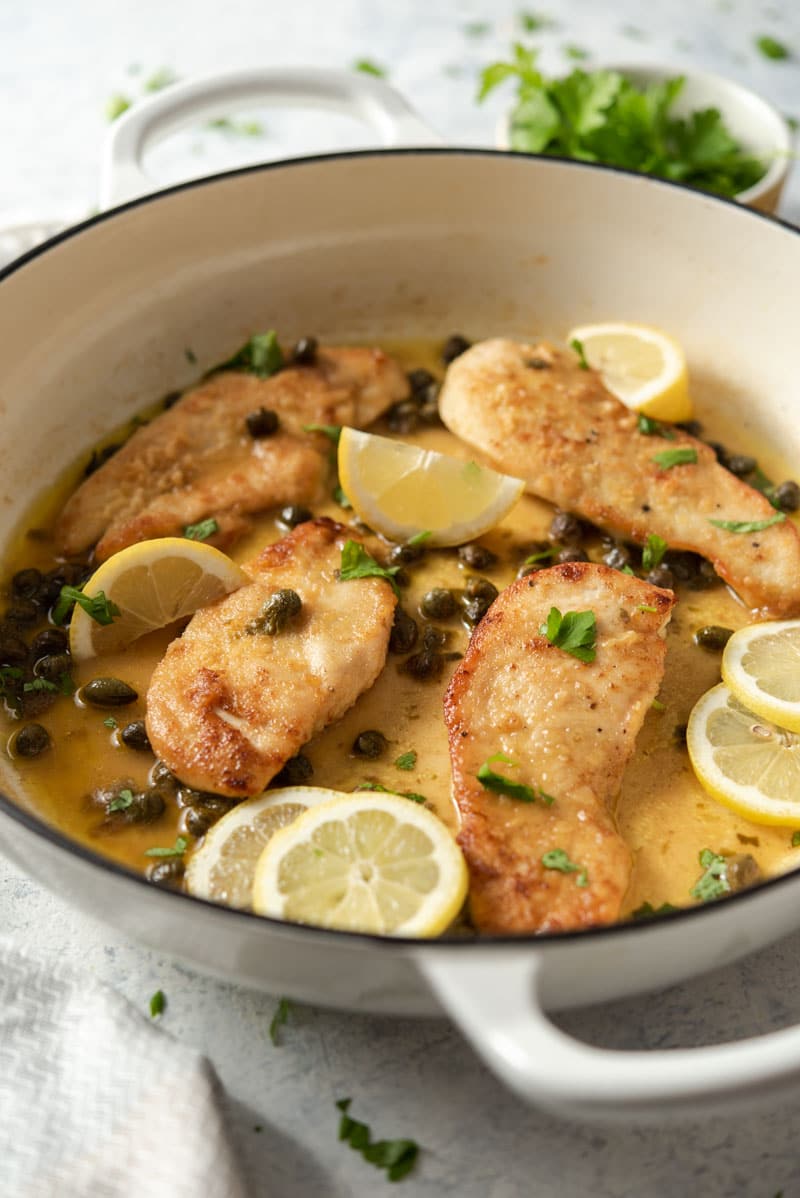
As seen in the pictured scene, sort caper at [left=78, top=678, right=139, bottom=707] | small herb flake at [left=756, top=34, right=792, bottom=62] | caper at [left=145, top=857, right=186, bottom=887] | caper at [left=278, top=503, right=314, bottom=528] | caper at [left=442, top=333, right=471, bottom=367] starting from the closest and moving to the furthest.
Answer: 1. caper at [left=145, top=857, right=186, bottom=887]
2. caper at [left=78, top=678, right=139, bottom=707]
3. caper at [left=278, top=503, right=314, bottom=528]
4. caper at [left=442, top=333, right=471, bottom=367]
5. small herb flake at [left=756, top=34, right=792, bottom=62]

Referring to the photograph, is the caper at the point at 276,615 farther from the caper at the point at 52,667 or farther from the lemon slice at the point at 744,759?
the lemon slice at the point at 744,759

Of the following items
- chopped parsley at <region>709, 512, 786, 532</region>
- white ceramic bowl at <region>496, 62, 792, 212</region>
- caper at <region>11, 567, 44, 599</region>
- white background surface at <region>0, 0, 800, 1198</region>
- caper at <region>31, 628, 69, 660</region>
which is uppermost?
white ceramic bowl at <region>496, 62, 792, 212</region>

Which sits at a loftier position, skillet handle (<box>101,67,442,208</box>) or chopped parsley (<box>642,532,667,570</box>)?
skillet handle (<box>101,67,442,208</box>)

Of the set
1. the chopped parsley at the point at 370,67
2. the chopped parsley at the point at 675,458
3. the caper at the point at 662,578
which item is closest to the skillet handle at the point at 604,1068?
the caper at the point at 662,578

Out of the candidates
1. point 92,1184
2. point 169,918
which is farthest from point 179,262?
point 92,1184

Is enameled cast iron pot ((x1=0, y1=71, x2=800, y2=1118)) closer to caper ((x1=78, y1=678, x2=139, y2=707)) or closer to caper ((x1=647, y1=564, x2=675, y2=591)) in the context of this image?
caper ((x1=78, y1=678, x2=139, y2=707))

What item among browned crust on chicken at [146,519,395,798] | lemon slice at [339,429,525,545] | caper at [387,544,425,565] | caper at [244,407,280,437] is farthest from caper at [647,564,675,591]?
caper at [244,407,280,437]

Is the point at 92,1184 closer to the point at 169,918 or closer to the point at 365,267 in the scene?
the point at 169,918
